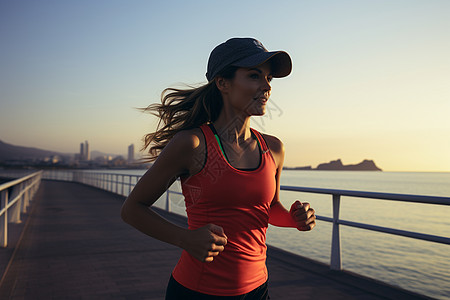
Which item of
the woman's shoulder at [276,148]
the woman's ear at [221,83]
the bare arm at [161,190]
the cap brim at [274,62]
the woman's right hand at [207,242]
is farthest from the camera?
the woman's shoulder at [276,148]

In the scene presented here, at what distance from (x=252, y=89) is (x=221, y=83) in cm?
15

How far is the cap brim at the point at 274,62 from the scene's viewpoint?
1523 millimetres

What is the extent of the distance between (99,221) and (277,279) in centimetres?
630

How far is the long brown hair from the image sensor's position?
1769 millimetres

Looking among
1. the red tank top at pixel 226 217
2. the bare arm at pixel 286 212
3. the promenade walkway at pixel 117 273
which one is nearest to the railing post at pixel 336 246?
the promenade walkway at pixel 117 273

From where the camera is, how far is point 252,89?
62.2 inches

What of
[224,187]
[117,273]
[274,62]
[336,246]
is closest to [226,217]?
[224,187]

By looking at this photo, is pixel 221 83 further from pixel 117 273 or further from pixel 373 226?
pixel 117 273

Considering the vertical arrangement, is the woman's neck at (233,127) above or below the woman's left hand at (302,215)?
above

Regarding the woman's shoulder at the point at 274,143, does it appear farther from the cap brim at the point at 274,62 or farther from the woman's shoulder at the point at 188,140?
the woman's shoulder at the point at 188,140

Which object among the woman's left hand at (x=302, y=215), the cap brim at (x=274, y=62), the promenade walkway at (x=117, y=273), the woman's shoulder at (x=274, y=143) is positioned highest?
the cap brim at (x=274, y=62)

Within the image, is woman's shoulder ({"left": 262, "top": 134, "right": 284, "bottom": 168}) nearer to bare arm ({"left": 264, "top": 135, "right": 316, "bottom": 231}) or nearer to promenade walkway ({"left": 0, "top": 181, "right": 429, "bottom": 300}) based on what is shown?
bare arm ({"left": 264, "top": 135, "right": 316, "bottom": 231})

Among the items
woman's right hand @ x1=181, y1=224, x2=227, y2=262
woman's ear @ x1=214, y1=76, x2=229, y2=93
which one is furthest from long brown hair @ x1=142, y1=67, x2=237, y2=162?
woman's right hand @ x1=181, y1=224, x2=227, y2=262

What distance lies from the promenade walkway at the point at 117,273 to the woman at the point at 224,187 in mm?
2901
